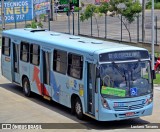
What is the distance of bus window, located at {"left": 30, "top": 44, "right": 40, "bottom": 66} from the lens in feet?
67.0

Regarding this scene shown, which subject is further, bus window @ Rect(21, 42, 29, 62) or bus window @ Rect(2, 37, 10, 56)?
bus window @ Rect(2, 37, 10, 56)

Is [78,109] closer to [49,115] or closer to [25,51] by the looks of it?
[49,115]

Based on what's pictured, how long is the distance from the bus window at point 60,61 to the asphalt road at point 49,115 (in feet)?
5.24

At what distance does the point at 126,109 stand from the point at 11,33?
9098mm

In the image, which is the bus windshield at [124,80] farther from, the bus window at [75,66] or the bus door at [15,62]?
the bus door at [15,62]

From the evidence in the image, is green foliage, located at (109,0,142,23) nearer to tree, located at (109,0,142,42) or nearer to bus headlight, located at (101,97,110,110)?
tree, located at (109,0,142,42)

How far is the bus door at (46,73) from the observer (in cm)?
1942

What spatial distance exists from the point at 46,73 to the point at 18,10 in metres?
46.3

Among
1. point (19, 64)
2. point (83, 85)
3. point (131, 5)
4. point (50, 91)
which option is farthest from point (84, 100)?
point (131, 5)

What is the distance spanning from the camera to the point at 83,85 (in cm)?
1658

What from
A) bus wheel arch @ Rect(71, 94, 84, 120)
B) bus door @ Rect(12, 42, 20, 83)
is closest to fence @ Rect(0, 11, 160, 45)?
bus door @ Rect(12, 42, 20, 83)

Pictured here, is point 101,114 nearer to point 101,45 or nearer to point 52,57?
point 101,45

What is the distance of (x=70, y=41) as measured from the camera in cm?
1864

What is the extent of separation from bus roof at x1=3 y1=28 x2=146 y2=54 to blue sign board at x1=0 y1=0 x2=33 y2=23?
39893 millimetres
